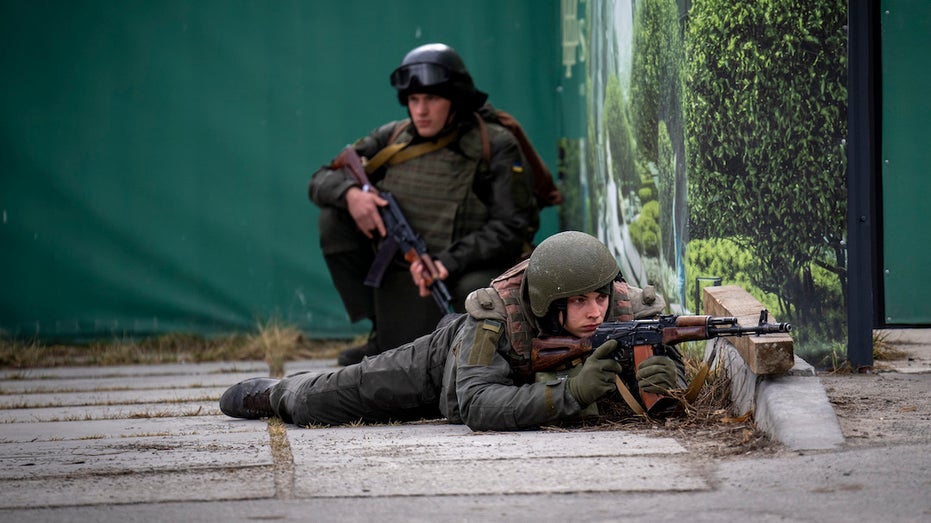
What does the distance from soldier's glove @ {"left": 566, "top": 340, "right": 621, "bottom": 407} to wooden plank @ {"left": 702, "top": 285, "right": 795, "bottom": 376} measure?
1.43 ft

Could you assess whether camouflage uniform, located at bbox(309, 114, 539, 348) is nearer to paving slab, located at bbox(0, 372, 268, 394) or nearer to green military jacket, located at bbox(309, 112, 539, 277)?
green military jacket, located at bbox(309, 112, 539, 277)

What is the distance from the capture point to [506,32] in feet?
27.4

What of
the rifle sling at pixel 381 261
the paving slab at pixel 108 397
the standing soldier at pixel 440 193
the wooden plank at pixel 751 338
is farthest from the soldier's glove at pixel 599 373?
the rifle sling at pixel 381 261

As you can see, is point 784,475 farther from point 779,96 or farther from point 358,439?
point 779,96

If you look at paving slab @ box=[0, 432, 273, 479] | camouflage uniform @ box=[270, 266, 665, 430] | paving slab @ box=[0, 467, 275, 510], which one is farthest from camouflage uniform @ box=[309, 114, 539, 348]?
paving slab @ box=[0, 467, 275, 510]

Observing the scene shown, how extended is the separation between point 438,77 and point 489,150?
1.60 feet

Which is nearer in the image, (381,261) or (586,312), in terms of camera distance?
(586,312)

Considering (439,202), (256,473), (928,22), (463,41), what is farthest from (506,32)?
(256,473)

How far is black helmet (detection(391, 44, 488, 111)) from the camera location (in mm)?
7047

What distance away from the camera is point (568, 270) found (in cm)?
430

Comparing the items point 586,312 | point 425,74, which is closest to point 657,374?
point 586,312

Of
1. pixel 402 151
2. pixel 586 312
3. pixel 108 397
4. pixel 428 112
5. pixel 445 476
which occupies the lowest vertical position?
pixel 108 397

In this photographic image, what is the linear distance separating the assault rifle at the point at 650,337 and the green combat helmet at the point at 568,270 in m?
0.16

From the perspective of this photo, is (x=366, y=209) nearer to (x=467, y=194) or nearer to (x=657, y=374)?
(x=467, y=194)
